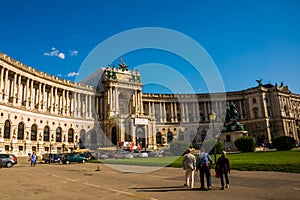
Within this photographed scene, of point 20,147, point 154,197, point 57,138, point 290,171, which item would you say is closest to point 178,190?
point 154,197

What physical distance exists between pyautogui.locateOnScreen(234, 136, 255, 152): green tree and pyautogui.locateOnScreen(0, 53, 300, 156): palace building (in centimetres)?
2426

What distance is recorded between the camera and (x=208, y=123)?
96.9 metres

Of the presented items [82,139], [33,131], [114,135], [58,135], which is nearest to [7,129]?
[33,131]

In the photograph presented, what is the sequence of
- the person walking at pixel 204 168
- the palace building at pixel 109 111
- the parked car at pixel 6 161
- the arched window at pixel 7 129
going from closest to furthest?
the person walking at pixel 204 168
the parked car at pixel 6 161
the arched window at pixel 7 129
the palace building at pixel 109 111

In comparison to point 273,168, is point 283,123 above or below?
above

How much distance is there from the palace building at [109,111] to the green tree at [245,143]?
24.3 m

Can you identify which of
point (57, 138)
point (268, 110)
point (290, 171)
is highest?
point (268, 110)

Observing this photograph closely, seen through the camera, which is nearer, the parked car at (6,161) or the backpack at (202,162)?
the backpack at (202,162)

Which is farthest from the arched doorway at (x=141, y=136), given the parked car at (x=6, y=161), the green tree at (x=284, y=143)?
the parked car at (x=6, y=161)

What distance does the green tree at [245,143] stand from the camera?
4056cm

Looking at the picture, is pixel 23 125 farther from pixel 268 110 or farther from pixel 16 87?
pixel 268 110

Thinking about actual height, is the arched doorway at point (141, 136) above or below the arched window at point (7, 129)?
below

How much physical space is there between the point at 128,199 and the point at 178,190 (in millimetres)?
3083

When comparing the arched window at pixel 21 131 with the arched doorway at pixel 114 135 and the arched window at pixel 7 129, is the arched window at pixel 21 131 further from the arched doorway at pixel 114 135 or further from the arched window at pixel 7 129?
the arched doorway at pixel 114 135
